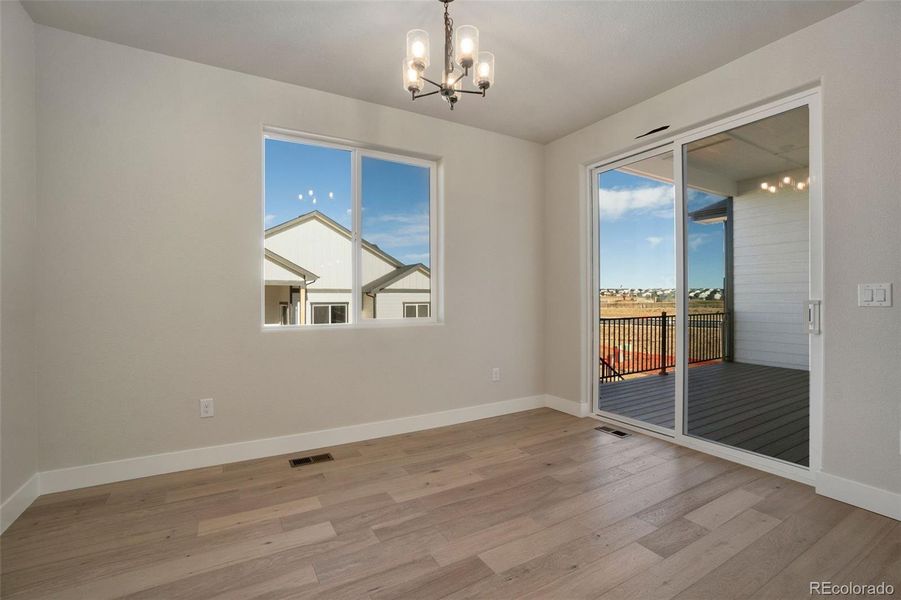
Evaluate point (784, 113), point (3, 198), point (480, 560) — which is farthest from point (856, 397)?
point (3, 198)

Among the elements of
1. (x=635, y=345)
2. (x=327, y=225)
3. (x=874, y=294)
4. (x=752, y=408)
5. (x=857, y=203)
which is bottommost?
(x=752, y=408)

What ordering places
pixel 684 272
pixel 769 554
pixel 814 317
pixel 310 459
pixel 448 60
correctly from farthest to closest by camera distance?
pixel 684 272
pixel 310 459
pixel 814 317
pixel 448 60
pixel 769 554

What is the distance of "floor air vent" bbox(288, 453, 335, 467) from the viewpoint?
285cm

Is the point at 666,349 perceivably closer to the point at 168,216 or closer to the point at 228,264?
the point at 228,264

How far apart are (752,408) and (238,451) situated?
366 cm

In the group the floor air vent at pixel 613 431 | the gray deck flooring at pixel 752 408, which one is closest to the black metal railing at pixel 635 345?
the gray deck flooring at pixel 752 408

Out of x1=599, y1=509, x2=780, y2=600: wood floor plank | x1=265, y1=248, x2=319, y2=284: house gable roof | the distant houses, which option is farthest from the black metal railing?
x1=265, y1=248, x2=319, y2=284: house gable roof

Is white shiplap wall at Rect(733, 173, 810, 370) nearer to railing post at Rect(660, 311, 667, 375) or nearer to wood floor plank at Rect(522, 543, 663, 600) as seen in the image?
railing post at Rect(660, 311, 667, 375)

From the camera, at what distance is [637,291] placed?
369cm

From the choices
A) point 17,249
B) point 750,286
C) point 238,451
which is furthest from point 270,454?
point 750,286

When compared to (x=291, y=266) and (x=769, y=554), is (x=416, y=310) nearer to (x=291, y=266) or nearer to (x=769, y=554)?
(x=291, y=266)

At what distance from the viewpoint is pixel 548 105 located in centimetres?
346

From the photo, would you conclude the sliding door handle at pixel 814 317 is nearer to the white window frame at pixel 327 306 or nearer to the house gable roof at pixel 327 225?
the house gable roof at pixel 327 225

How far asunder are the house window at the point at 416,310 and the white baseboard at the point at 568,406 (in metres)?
1.66
